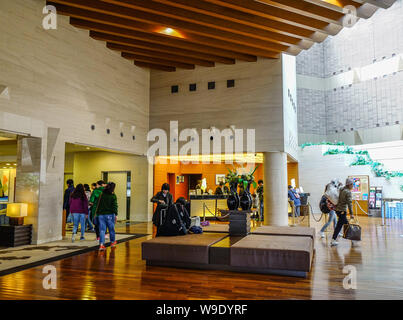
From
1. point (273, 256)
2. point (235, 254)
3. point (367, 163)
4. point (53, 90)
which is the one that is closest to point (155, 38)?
point (53, 90)

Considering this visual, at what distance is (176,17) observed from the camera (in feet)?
26.2

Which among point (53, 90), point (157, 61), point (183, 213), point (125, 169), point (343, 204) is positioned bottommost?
point (183, 213)

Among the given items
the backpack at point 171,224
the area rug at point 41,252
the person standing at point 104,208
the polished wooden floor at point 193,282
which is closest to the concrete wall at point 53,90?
the area rug at point 41,252

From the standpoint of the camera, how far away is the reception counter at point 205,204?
12836 mm

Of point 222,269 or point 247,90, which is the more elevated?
point 247,90

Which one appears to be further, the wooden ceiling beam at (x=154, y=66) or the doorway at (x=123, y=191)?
the doorway at (x=123, y=191)

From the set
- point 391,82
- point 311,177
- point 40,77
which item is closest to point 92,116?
point 40,77

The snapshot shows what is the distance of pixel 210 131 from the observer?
11.5 metres

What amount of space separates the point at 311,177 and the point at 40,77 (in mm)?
13536

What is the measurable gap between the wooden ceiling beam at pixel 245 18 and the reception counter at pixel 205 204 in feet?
23.0

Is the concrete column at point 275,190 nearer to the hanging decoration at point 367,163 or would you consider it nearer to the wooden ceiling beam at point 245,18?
the wooden ceiling beam at point 245,18

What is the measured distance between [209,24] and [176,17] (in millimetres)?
934

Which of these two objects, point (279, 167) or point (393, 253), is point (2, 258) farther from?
point (279, 167)

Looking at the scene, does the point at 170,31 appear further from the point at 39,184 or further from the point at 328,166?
the point at 328,166
